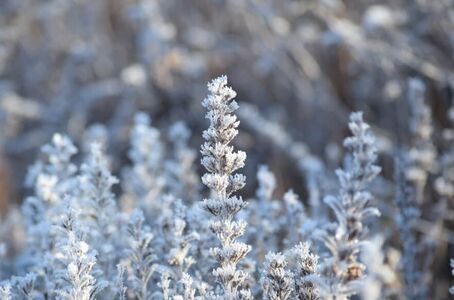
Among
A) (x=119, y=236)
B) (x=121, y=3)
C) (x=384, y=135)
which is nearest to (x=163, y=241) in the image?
(x=119, y=236)

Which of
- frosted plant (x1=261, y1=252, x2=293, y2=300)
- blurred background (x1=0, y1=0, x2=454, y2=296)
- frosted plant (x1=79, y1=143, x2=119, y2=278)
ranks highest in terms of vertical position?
blurred background (x1=0, y1=0, x2=454, y2=296)

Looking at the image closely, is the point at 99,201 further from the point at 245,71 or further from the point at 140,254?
the point at 245,71

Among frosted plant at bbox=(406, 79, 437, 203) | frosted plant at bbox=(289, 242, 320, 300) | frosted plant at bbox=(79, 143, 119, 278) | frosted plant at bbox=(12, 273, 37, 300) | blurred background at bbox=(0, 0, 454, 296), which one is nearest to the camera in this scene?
frosted plant at bbox=(289, 242, 320, 300)

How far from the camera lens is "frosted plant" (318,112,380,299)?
4.71ft

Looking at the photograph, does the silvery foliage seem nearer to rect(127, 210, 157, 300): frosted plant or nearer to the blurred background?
rect(127, 210, 157, 300): frosted plant

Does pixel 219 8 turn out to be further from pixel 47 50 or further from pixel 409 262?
pixel 409 262

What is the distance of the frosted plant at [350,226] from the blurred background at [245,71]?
220cm

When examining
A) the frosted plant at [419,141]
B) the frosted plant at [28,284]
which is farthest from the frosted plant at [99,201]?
the frosted plant at [419,141]

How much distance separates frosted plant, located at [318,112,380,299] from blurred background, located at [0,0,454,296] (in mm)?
2198

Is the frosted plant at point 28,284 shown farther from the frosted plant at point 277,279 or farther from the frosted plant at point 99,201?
the frosted plant at point 277,279

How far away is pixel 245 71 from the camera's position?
670cm

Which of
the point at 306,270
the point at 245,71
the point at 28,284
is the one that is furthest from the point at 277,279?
the point at 245,71

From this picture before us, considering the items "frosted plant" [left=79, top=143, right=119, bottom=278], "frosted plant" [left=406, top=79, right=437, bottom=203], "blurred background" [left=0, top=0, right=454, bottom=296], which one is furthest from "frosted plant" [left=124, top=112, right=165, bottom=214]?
"blurred background" [left=0, top=0, right=454, bottom=296]

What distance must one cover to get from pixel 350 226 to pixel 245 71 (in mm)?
5288
